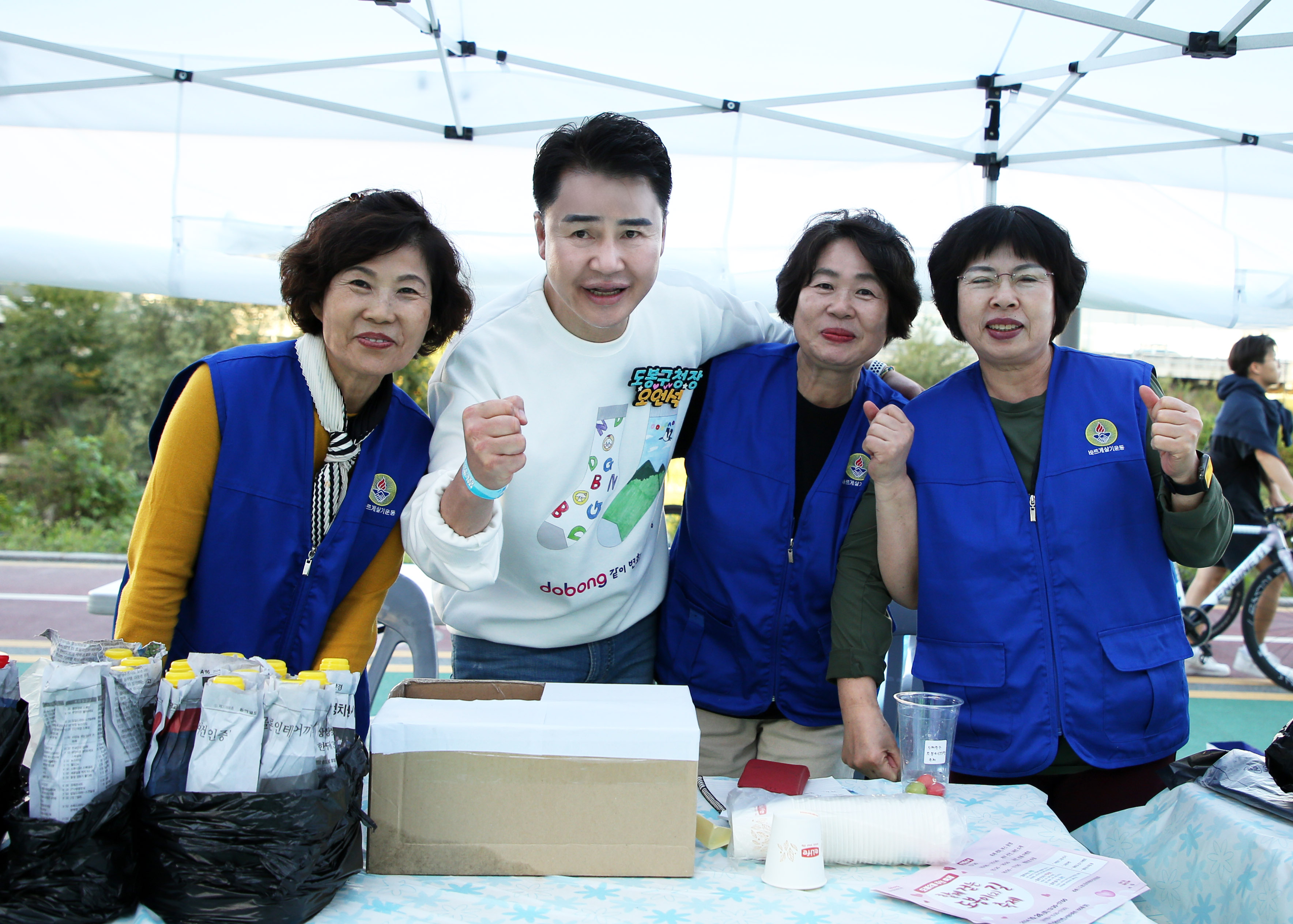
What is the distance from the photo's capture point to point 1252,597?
568 cm

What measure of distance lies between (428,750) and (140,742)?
40 cm

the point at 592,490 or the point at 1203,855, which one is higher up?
the point at 592,490

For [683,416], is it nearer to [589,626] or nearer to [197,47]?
[589,626]

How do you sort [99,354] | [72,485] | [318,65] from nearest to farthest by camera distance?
[318,65]
[72,485]
[99,354]

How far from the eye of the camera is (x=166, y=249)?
4.30m

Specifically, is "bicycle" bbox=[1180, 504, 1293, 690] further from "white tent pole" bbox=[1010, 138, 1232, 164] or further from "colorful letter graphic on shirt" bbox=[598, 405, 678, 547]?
"colorful letter graphic on shirt" bbox=[598, 405, 678, 547]

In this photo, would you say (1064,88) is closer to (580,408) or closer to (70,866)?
(580,408)

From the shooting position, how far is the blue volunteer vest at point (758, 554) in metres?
2.32

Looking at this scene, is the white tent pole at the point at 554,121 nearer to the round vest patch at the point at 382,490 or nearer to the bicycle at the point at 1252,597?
the round vest patch at the point at 382,490

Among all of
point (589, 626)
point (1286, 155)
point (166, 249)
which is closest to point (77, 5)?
point (166, 249)

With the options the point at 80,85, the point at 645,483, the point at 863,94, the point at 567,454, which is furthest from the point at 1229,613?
the point at 80,85

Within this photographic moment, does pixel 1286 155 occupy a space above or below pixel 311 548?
above

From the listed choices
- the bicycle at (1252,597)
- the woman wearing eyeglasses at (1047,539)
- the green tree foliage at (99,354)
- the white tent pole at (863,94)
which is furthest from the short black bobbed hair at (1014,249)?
the green tree foliage at (99,354)

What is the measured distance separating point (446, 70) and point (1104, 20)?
110 inches
